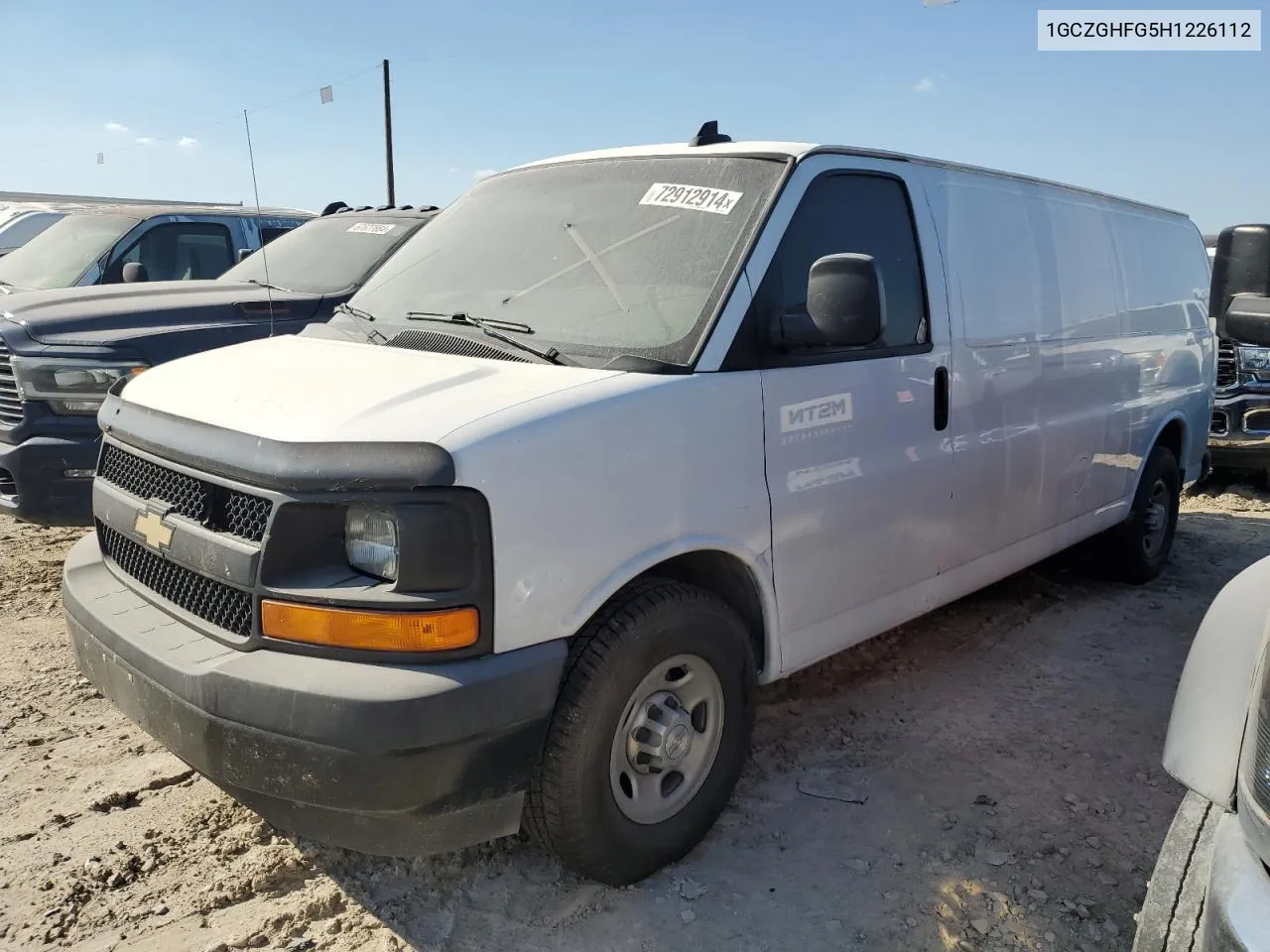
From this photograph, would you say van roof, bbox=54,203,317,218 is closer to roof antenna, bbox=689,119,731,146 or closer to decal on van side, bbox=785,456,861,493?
roof antenna, bbox=689,119,731,146

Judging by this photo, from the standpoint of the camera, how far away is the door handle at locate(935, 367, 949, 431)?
3754 mm

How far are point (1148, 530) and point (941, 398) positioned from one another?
2.82 metres

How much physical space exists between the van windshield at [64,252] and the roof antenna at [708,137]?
5621 millimetres

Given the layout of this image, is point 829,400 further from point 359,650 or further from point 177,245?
point 177,245

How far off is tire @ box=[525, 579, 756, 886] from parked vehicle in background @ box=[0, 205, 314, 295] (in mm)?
5961

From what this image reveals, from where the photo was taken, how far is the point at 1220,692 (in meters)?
2.01

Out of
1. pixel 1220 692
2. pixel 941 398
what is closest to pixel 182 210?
pixel 941 398

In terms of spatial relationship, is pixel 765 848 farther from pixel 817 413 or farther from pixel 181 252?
pixel 181 252

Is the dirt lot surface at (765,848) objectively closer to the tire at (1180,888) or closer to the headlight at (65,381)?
the tire at (1180,888)

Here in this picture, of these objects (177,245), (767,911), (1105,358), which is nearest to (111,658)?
(767,911)

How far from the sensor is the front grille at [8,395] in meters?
5.02

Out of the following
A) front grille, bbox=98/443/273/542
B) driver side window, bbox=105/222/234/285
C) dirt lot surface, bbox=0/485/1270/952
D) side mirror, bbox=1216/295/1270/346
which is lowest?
dirt lot surface, bbox=0/485/1270/952

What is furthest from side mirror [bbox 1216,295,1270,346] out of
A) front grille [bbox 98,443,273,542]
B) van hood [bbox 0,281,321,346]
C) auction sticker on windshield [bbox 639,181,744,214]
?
van hood [bbox 0,281,321,346]

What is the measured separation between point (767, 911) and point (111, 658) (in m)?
1.89
